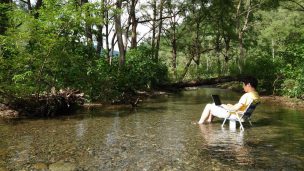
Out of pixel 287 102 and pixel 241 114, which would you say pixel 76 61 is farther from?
pixel 287 102

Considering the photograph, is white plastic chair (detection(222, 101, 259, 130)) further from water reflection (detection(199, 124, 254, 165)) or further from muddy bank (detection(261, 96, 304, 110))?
muddy bank (detection(261, 96, 304, 110))

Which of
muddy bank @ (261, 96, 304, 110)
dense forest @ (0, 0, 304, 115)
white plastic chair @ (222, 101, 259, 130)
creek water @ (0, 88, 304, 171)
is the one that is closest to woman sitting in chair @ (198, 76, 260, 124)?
white plastic chair @ (222, 101, 259, 130)

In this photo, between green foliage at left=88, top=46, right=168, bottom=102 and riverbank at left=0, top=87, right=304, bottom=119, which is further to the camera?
green foliage at left=88, top=46, right=168, bottom=102

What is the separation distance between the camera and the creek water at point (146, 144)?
283 inches

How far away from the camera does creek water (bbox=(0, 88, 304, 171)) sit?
7184mm

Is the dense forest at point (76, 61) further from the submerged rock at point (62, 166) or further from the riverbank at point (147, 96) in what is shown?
the submerged rock at point (62, 166)

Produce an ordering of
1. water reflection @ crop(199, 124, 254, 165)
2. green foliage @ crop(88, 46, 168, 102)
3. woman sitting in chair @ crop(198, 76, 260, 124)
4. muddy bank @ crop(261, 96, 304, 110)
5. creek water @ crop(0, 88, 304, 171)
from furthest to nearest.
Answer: muddy bank @ crop(261, 96, 304, 110)
green foliage @ crop(88, 46, 168, 102)
woman sitting in chair @ crop(198, 76, 260, 124)
water reflection @ crop(199, 124, 254, 165)
creek water @ crop(0, 88, 304, 171)

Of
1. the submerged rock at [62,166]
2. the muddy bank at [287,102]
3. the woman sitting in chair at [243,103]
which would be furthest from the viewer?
the muddy bank at [287,102]

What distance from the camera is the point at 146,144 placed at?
9.20 m

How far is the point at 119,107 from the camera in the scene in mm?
18109

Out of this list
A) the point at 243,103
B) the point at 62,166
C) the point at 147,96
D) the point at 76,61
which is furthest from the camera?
the point at 147,96

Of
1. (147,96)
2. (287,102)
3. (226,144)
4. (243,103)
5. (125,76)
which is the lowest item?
(226,144)

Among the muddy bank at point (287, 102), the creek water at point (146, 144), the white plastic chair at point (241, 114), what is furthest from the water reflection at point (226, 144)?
the muddy bank at point (287, 102)

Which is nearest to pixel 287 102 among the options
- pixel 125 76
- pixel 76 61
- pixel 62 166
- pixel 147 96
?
pixel 147 96
